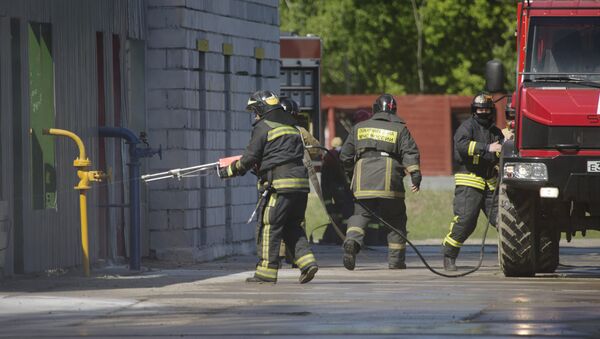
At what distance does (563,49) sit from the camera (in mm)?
15172

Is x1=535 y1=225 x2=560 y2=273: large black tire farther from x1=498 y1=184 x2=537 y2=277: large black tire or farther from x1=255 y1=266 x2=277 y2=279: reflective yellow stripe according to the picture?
x1=255 y1=266 x2=277 y2=279: reflective yellow stripe

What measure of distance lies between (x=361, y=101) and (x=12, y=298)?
34.4m

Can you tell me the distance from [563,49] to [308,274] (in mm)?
3251

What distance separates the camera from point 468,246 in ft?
69.9

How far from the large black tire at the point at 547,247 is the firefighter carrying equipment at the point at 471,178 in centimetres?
84

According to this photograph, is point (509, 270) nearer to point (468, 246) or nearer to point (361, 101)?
point (468, 246)

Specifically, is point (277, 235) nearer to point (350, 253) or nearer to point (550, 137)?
point (350, 253)

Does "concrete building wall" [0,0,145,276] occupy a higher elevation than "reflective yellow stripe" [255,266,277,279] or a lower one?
higher

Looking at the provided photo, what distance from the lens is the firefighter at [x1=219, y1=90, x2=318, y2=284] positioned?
1445cm

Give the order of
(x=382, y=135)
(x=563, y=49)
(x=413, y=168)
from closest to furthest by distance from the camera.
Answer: (x=563, y=49) → (x=413, y=168) → (x=382, y=135)

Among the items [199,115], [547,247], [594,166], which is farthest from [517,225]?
[199,115]

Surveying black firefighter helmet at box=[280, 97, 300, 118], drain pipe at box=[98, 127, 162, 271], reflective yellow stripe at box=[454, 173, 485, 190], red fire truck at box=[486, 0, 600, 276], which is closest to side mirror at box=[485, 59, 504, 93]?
red fire truck at box=[486, 0, 600, 276]

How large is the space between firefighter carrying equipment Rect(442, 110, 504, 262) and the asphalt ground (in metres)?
0.49

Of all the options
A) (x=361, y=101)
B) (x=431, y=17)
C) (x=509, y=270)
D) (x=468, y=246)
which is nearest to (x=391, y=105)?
(x=509, y=270)
